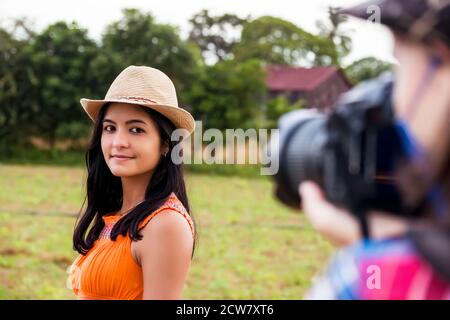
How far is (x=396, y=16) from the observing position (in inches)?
21.4

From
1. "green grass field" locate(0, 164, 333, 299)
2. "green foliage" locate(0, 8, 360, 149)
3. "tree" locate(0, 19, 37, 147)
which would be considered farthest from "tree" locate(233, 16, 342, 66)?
"tree" locate(0, 19, 37, 147)

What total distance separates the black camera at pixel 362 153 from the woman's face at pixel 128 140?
69cm

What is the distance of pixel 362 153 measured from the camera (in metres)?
0.55

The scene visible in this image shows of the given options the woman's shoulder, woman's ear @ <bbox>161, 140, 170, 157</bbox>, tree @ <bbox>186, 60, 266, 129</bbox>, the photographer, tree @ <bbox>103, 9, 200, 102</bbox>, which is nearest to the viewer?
the photographer

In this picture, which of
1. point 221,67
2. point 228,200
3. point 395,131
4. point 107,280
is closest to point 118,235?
point 107,280

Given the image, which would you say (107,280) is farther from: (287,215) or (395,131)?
(287,215)

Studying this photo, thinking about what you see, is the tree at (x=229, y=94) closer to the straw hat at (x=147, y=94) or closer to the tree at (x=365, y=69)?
the tree at (x=365, y=69)

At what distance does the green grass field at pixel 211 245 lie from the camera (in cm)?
418

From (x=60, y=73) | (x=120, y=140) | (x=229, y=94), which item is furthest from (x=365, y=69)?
(x=60, y=73)

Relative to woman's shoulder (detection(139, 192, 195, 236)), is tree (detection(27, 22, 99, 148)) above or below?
above

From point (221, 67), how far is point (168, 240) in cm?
1124

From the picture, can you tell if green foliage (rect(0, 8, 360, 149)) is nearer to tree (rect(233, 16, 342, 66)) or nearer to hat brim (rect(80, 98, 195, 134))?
tree (rect(233, 16, 342, 66))

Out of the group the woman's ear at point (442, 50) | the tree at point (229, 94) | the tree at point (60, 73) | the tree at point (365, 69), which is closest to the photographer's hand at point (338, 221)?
the woman's ear at point (442, 50)

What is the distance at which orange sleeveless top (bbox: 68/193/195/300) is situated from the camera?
4.02 feet
